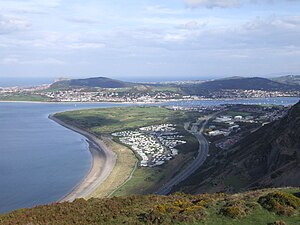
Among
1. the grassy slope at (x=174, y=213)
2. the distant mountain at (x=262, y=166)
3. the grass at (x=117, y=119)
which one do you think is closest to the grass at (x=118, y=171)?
the distant mountain at (x=262, y=166)

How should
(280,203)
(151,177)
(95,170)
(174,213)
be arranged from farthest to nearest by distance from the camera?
(95,170)
(151,177)
(280,203)
(174,213)

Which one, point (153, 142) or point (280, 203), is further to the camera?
point (153, 142)

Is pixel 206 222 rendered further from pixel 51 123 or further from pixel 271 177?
pixel 51 123

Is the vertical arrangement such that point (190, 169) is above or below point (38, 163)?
above

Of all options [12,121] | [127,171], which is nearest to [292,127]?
[127,171]

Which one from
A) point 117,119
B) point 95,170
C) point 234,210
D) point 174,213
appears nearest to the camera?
point 234,210

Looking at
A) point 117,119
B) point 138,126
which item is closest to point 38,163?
point 138,126

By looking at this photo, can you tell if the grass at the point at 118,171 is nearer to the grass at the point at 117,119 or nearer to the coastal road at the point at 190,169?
the coastal road at the point at 190,169

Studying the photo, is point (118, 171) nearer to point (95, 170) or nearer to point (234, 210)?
point (95, 170)
